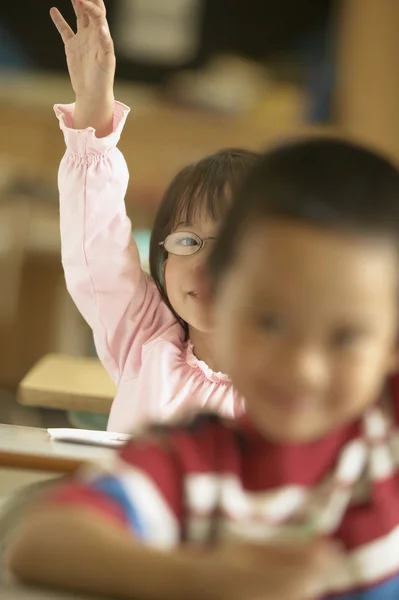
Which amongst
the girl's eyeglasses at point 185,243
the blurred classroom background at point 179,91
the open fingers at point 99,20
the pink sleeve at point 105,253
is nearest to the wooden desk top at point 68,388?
the pink sleeve at point 105,253

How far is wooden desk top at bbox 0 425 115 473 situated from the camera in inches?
16.8

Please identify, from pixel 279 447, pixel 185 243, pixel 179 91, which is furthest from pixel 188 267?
pixel 179 91

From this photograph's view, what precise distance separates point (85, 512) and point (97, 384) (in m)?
0.48

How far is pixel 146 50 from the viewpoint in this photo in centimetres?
250

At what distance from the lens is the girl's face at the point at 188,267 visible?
22.1 inches

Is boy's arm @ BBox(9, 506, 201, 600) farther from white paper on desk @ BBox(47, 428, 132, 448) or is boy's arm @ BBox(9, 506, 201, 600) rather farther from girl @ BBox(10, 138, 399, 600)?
white paper on desk @ BBox(47, 428, 132, 448)

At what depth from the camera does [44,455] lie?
430mm

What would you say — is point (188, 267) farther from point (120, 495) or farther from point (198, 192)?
point (120, 495)

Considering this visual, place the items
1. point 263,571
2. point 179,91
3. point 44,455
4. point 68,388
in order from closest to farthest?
1. point 263,571
2. point 44,455
3. point 68,388
4. point 179,91

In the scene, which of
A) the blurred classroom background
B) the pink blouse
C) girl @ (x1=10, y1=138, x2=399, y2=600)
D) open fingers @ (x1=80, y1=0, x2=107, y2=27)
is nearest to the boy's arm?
girl @ (x1=10, y1=138, x2=399, y2=600)

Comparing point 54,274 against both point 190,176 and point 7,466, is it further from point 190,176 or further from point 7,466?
point 7,466

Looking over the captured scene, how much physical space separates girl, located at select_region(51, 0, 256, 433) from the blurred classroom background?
1.57 m

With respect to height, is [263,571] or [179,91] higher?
[263,571]

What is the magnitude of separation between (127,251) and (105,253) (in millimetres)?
20
